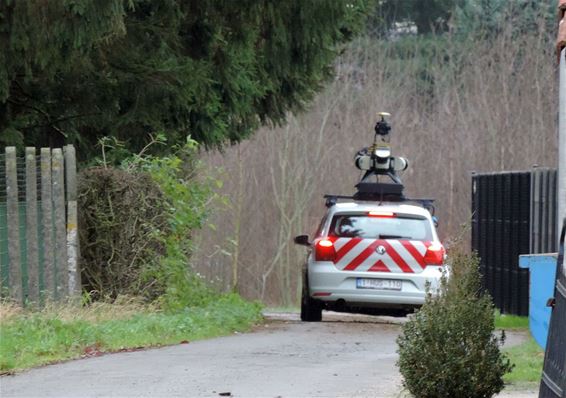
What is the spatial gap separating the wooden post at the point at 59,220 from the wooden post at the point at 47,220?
3.8 inches

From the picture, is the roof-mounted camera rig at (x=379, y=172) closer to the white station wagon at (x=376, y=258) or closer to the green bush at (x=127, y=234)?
the white station wagon at (x=376, y=258)

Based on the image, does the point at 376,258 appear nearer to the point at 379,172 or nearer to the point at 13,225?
the point at 379,172

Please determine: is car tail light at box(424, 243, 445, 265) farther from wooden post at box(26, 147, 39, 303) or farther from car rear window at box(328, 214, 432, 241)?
wooden post at box(26, 147, 39, 303)

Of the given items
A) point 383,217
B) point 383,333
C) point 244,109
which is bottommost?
point 383,333

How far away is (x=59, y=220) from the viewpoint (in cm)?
1650

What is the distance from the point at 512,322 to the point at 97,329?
261 inches

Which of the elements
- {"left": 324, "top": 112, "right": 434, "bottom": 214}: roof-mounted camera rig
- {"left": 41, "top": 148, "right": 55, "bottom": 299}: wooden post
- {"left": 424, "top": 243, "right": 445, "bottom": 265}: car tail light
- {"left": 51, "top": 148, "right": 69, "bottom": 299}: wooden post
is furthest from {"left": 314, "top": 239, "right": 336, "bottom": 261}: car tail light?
{"left": 41, "top": 148, "right": 55, "bottom": 299}: wooden post

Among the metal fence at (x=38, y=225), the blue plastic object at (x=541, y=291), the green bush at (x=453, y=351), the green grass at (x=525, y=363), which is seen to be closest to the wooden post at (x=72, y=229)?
the metal fence at (x=38, y=225)

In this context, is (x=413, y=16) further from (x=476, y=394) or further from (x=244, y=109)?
(x=476, y=394)

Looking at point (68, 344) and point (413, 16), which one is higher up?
point (413, 16)

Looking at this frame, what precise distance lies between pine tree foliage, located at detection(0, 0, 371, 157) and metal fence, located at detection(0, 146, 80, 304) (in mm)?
929

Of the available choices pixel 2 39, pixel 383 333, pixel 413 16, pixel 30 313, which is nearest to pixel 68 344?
pixel 30 313

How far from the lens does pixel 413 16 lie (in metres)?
51.5

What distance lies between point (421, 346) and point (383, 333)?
7351 mm
